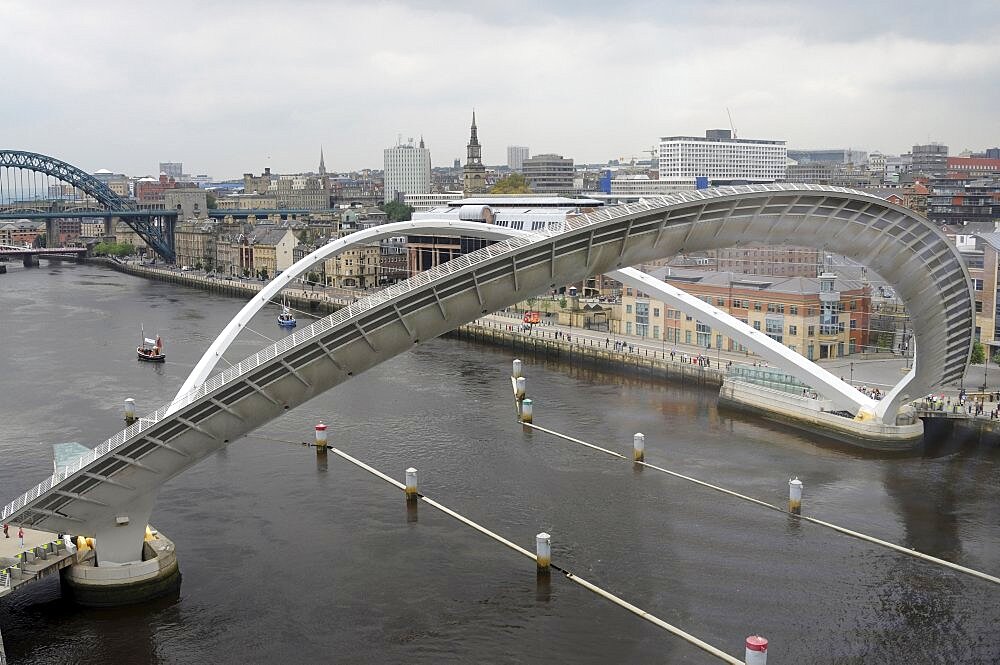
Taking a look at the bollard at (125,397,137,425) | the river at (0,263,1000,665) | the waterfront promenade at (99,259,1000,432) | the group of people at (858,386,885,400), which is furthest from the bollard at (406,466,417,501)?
the group of people at (858,386,885,400)

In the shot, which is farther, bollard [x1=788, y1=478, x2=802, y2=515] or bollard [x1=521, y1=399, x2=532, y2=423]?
bollard [x1=521, y1=399, x2=532, y2=423]

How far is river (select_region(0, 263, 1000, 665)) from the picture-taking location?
21.0 metres

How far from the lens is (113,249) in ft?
A: 492

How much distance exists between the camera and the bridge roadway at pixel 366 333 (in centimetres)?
2167

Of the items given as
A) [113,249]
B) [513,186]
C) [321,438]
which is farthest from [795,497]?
[513,186]

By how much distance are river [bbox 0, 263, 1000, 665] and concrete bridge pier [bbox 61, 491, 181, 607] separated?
0.38 meters

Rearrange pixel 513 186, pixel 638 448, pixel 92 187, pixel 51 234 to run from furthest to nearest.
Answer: pixel 513 186
pixel 51 234
pixel 92 187
pixel 638 448

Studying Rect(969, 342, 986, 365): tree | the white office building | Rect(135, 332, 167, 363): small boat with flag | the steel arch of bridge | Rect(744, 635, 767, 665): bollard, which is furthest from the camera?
the white office building

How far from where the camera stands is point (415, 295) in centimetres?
2289

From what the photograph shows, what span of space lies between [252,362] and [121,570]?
5.50 metres

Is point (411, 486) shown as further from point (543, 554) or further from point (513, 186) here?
point (513, 186)

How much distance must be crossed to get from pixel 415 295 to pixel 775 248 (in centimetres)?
3634

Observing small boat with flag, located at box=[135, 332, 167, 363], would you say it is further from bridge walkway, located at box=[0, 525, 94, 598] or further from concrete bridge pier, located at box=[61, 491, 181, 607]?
concrete bridge pier, located at box=[61, 491, 181, 607]

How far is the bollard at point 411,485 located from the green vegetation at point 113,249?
5156 inches
